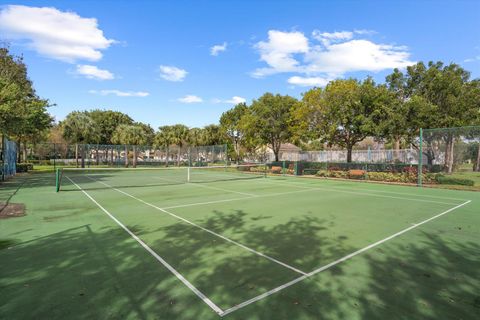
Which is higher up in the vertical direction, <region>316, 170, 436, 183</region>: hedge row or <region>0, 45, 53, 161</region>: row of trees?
<region>0, 45, 53, 161</region>: row of trees

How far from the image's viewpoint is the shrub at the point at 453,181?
16.6 meters

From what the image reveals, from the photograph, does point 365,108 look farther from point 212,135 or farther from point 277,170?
point 212,135

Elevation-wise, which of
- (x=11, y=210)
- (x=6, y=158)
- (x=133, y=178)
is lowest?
(x=133, y=178)

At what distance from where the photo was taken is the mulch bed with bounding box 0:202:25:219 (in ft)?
28.1

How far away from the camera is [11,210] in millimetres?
9273

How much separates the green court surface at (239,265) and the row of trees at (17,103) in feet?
28.8

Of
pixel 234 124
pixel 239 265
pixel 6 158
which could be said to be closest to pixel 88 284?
pixel 239 265

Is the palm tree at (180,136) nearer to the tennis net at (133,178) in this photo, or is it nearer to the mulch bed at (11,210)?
the tennis net at (133,178)

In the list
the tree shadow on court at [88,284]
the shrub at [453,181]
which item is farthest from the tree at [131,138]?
the tree shadow on court at [88,284]

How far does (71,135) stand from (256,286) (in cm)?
4198

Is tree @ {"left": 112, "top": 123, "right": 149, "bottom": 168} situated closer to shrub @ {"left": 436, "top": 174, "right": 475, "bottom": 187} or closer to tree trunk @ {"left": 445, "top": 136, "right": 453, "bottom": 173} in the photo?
shrub @ {"left": 436, "top": 174, "right": 475, "bottom": 187}

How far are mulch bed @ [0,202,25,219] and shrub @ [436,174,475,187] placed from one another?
21302 millimetres

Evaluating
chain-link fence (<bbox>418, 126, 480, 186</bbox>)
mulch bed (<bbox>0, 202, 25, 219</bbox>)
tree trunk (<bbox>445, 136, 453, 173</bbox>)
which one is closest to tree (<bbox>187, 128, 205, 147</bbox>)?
chain-link fence (<bbox>418, 126, 480, 186</bbox>)

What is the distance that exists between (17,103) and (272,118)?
23109mm
